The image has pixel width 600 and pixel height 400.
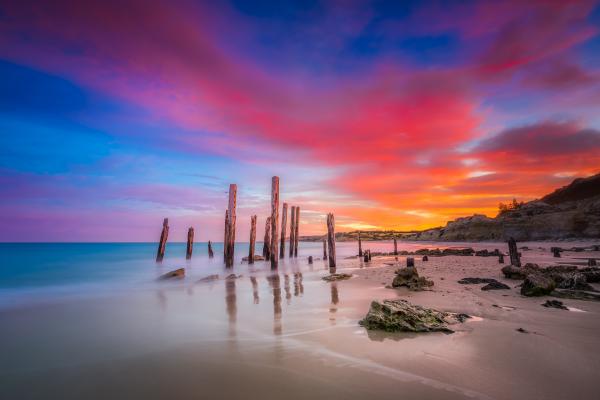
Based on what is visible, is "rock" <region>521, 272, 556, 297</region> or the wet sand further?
"rock" <region>521, 272, 556, 297</region>

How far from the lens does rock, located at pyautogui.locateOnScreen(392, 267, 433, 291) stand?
9016 millimetres

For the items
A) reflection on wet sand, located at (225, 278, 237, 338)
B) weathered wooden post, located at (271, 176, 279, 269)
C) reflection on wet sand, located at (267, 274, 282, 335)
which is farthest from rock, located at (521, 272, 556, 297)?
weathered wooden post, located at (271, 176, 279, 269)

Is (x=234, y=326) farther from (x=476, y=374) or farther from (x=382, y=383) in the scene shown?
(x=476, y=374)

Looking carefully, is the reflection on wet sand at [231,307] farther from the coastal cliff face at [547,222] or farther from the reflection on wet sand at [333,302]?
the coastal cliff face at [547,222]

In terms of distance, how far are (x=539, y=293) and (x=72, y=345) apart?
34.3 ft

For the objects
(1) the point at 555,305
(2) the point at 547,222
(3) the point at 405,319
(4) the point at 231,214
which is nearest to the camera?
(3) the point at 405,319

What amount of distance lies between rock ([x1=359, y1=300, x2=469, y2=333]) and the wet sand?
0.71 ft

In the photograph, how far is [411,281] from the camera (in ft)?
30.2

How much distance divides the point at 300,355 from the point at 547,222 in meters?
53.2

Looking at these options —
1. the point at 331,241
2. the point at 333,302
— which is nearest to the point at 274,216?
A: the point at 331,241

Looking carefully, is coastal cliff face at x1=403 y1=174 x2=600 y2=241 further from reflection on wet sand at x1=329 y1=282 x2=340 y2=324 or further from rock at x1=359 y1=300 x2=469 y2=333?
rock at x1=359 y1=300 x2=469 y2=333

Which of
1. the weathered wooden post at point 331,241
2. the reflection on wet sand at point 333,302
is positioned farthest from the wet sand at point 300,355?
the weathered wooden post at point 331,241

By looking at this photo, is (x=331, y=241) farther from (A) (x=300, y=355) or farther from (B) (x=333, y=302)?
(A) (x=300, y=355)

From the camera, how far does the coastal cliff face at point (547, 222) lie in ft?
123
